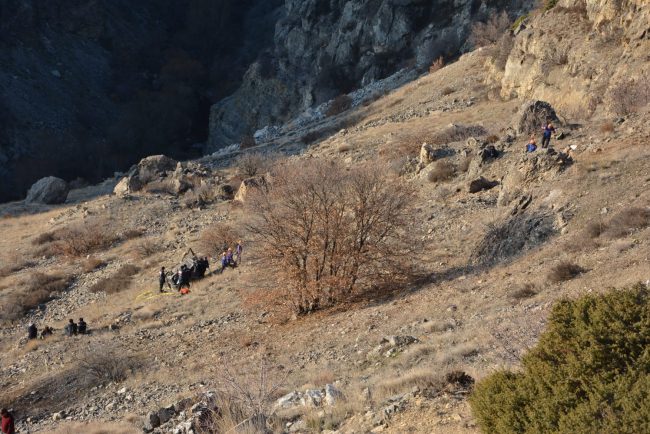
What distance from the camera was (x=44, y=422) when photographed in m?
12.7

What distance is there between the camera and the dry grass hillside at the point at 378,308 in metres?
8.48

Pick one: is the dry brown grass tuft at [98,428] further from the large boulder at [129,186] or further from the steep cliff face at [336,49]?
the steep cliff face at [336,49]

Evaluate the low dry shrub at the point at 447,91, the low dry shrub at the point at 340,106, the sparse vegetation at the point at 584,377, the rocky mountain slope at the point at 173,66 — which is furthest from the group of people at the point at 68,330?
the rocky mountain slope at the point at 173,66

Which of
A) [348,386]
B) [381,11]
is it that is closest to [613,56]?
[348,386]

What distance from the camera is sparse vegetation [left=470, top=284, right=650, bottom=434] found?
453 cm

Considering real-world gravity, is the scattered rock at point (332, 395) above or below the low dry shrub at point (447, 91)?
below

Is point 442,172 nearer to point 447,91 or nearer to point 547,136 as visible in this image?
point 547,136

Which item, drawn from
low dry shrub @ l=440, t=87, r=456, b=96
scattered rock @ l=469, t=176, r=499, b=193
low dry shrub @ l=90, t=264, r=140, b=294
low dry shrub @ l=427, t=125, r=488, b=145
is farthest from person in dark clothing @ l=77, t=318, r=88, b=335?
low dry shrub @ l=440, t=87, r=456, b=96

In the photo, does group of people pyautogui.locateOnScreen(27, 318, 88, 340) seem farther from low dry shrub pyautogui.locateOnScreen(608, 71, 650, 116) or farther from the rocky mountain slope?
the rocky mountain slope

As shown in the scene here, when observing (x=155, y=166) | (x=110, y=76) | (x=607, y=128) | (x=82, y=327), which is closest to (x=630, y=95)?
(x=607, y=128)

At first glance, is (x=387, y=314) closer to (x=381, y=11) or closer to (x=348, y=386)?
(x=348, y=386)

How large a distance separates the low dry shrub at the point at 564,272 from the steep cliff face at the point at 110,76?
55.3m

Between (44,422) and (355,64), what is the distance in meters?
51.2

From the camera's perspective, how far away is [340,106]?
172 ft
